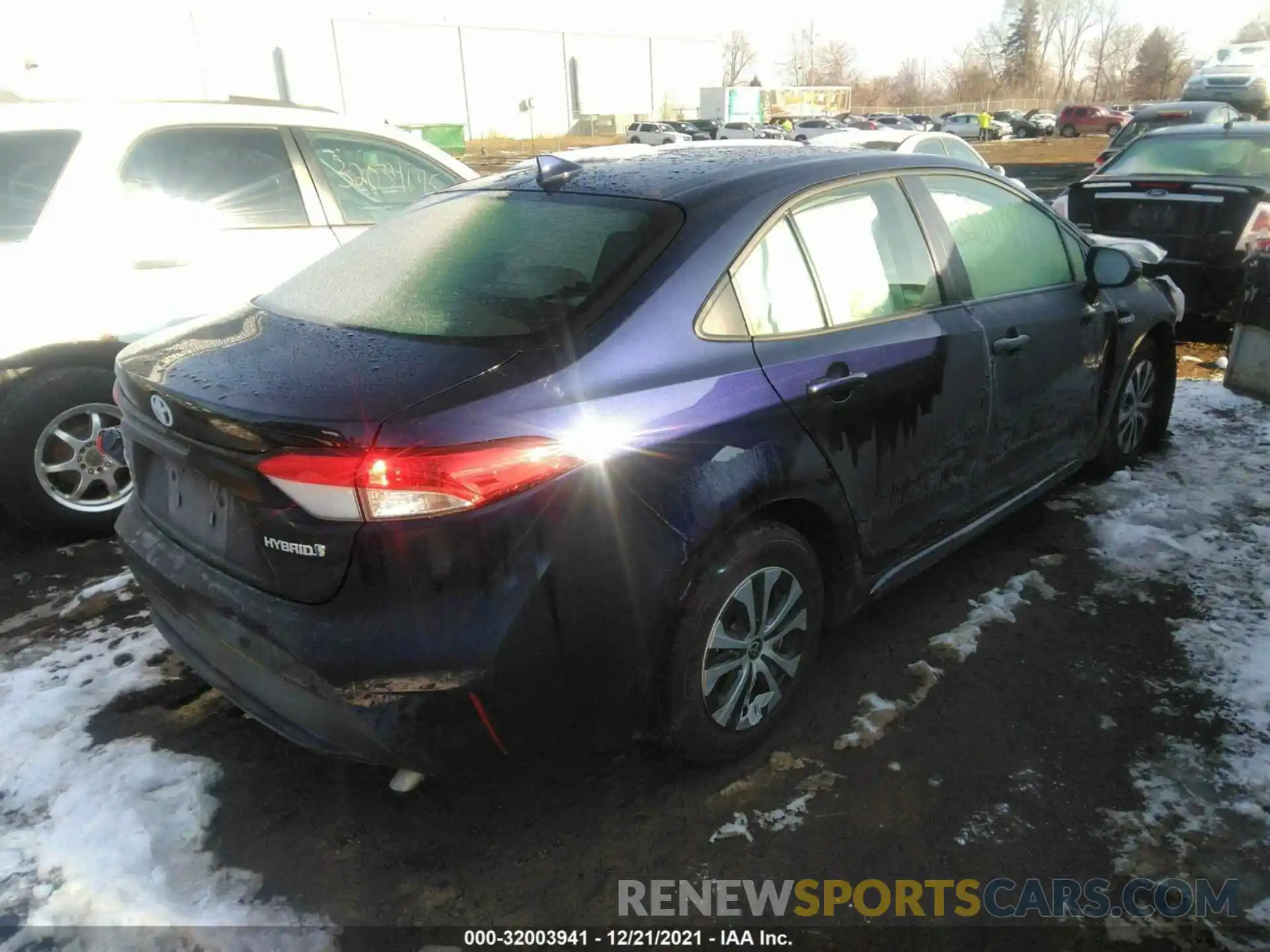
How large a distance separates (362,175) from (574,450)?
Result: 3.57 m

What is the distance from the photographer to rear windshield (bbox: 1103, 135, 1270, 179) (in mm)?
7637

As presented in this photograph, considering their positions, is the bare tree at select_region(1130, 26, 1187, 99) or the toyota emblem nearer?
the toyota emblem

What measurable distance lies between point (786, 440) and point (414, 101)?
67475 mm

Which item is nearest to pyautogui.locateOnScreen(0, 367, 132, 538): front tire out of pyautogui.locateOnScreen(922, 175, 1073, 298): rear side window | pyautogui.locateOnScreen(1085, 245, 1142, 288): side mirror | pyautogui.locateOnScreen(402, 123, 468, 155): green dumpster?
pyautogui.locateOnScreen(922, 175, 1073, 298): rear side window

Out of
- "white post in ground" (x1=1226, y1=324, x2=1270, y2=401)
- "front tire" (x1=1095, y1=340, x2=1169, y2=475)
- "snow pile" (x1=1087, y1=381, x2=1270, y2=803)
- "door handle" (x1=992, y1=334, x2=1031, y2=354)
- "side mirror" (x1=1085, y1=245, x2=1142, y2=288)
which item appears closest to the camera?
"snow pile" (x1=1087, y1=381, x2=1270, y2=803)

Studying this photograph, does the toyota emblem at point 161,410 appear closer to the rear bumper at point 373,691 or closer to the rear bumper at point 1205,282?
the rear bumper at point 373,691

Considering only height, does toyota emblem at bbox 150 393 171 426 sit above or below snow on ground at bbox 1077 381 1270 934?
above

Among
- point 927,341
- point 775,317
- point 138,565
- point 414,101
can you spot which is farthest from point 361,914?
point 414,101

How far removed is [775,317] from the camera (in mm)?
2625

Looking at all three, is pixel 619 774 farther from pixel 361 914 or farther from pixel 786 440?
pixel 786 440

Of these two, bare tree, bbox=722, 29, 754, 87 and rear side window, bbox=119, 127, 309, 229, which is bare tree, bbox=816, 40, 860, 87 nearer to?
bare tree, bbox=722, 29, 754, 87

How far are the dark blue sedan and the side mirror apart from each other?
80 cm

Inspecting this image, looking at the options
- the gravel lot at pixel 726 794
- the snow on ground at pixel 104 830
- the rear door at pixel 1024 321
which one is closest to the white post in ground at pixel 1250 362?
the rear door at pixel 1024 321

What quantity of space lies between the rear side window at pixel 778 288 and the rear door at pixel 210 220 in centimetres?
241
